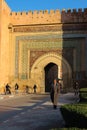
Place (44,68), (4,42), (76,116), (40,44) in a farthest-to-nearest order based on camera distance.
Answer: (44,68) → (40,44) → (4,42) → (76,116)

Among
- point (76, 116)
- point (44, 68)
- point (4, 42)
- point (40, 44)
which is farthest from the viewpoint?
point (44, 68)

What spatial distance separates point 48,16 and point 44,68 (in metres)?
3.72

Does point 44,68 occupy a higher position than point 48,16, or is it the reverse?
point 48,16

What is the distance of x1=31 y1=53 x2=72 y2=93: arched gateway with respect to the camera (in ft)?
77.2

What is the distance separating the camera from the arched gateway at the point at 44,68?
23.5m

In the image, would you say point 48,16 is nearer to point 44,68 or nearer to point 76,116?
point 44,68

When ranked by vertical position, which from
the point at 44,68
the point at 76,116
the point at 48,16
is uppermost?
the point at 48,16

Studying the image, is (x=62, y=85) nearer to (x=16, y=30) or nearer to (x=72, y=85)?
(x=72, y=85)

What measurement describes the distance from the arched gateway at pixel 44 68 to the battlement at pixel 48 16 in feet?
8.19

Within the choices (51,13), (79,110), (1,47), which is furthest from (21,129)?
(51,13)

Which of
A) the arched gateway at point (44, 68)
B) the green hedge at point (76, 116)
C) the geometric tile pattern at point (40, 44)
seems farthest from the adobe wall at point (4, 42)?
the green hedge at point (76, 116)

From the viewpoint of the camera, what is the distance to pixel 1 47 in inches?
898

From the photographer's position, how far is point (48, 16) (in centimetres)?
2417

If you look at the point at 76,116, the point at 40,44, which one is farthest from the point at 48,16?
the point at 76,116
